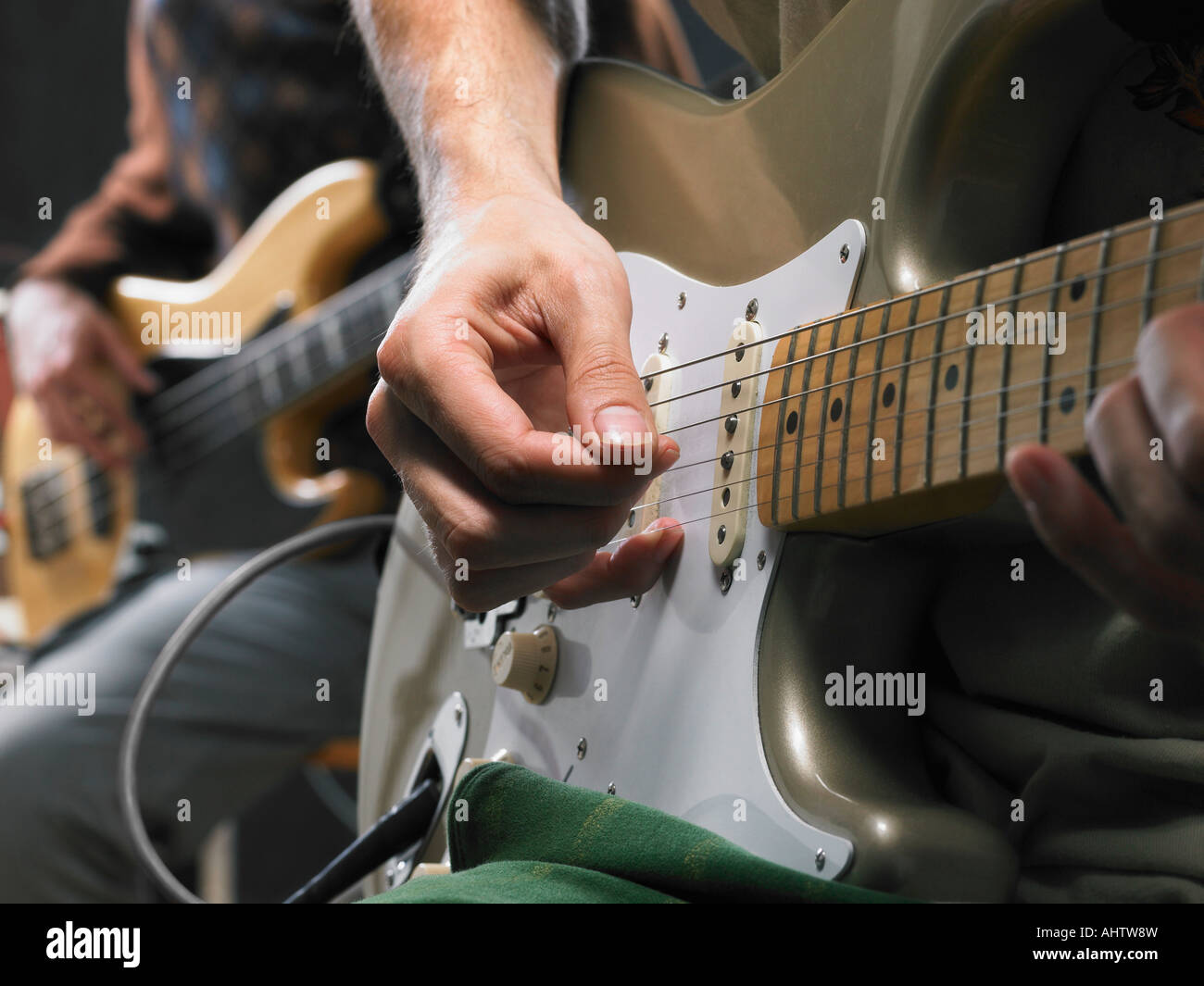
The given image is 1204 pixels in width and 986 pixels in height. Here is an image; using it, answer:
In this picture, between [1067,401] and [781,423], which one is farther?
[781,423]

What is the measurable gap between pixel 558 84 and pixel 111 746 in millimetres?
875

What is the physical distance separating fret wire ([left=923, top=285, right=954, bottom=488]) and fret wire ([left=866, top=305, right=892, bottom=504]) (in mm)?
23

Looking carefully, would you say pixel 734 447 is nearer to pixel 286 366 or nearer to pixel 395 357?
pixel 395 357

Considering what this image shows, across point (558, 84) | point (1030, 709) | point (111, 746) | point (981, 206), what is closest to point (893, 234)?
point (981, 206)

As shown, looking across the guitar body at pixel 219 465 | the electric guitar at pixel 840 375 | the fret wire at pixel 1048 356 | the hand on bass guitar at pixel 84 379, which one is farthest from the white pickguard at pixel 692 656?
the hand on bass guitar at pixel 84 379

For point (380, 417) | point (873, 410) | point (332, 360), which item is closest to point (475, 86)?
point (380, 417)

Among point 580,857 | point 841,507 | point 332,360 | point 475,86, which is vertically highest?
point 332,360

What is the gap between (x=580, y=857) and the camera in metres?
0.34

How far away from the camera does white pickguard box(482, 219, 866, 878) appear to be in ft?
1.25

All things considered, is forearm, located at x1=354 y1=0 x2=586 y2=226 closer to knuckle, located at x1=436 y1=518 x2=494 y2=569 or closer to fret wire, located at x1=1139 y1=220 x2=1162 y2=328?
knuckle, located at x1=436 y1=518 x2=494 y2=569

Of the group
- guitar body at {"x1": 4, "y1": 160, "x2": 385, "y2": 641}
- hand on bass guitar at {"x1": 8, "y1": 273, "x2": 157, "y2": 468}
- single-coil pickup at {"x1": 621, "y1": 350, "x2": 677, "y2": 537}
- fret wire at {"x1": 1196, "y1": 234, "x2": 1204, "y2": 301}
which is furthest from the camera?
hand on bass guitar at {"x1": 8, "y1": 273, "x2": 157, "y2": 468}

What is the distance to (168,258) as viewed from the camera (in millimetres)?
1600

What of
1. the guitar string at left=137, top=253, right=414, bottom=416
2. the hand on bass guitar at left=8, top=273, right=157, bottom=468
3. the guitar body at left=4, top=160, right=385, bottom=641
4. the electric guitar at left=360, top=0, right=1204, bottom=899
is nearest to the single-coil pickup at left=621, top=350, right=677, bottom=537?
the electric guitar at left=360, top=0, right=1204, bottom=899

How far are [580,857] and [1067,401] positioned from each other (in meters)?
0.19
